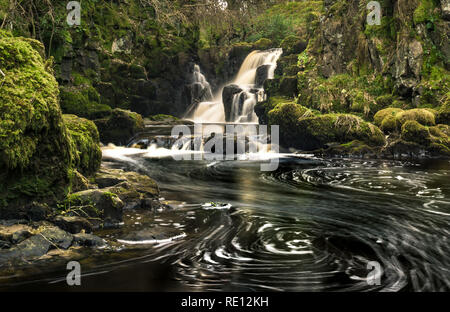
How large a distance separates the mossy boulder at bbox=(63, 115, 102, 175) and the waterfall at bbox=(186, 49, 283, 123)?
16.3m

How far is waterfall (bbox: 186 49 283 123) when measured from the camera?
2373 centimetres

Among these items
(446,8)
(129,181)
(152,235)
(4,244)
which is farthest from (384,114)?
(4,244)

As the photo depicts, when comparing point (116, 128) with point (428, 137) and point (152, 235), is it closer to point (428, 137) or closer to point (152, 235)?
point (428, 137)

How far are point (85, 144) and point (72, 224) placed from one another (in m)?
2.50

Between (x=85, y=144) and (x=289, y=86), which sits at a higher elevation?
(x=289, y=86)

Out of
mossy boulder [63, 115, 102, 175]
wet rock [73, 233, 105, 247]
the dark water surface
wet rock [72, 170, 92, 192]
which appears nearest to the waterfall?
the dark water surface

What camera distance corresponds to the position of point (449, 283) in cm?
353

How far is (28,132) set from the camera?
463cm

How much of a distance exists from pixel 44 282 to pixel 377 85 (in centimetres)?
1851

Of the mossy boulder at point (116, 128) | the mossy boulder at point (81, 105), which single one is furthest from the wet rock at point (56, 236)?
the mossy boulder at point (81, 105)

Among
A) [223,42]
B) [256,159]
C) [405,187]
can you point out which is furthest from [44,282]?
[223,42]

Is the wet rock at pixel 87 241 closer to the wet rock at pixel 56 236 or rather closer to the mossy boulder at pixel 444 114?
the wet rock at pixel 56 236

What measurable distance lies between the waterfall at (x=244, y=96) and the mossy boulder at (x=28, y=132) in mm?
18502
